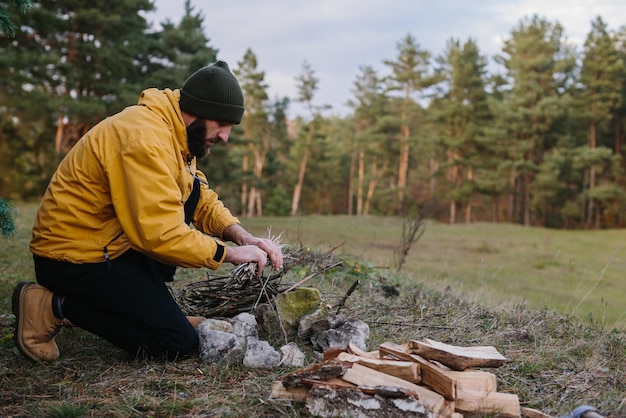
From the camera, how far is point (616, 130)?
1339 inches

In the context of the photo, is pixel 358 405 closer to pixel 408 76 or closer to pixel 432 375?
pixel 432 375

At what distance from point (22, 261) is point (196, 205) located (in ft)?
11.1

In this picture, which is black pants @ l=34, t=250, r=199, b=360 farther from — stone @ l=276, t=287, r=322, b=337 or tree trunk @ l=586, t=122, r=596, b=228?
tree trunk @ l=586, t=122, r=596, b=228


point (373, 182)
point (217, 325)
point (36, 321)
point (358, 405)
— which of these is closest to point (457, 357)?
point (358, 405)

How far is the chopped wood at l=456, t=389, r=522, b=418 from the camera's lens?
A: 2199mm

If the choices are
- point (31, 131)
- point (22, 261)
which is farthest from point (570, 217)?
point (22, 261)

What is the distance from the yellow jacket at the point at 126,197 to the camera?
2.51 metres

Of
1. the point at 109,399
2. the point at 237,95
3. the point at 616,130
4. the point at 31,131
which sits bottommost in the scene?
the point at 109,399

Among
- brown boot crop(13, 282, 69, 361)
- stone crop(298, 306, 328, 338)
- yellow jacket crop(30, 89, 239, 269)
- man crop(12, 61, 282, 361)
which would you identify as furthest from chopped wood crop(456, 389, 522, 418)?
brown boot crop(13, 282, 69, 361)

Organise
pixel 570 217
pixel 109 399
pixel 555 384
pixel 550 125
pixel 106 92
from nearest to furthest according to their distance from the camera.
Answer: pixel 109 399 → pixel 555 384 → pixel 106 92 → pixel 550 125 → pixel 570 217

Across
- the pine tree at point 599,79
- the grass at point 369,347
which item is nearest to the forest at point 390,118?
the pine tree at point 599,79

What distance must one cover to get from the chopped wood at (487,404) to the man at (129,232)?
4.18ft

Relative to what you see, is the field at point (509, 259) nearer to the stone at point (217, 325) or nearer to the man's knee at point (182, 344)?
the stone at point (217, 325)

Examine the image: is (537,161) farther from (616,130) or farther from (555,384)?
(555,384)
